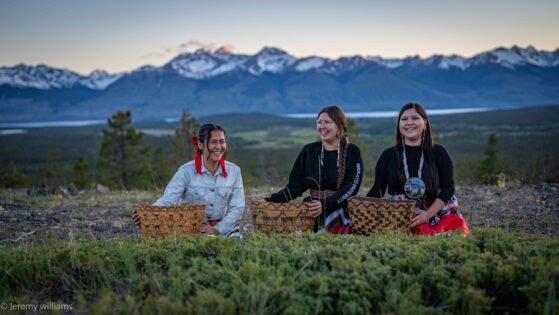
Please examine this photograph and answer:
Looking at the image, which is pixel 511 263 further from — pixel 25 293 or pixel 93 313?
pixel 25 293

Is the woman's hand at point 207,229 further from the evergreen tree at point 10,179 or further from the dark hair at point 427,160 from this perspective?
the evergreen tree at point 10,179

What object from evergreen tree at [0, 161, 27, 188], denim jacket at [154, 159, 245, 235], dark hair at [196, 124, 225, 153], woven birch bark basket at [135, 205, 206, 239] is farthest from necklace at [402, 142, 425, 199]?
evergreen tree at [0, 161, 27, 188]

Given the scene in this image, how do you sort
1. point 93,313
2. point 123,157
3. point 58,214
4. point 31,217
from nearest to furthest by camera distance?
point 93,313 → point 31,217 → point 58,214 → point 123,157

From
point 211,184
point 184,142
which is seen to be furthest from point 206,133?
point 184,142

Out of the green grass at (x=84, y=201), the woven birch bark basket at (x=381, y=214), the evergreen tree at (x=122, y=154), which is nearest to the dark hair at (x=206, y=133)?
the woven birch bark basket at (x=381, y=214)

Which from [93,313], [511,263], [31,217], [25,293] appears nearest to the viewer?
[93,313]

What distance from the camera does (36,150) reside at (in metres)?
92.9

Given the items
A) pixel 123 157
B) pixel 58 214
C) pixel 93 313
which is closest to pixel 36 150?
pixel 123 157

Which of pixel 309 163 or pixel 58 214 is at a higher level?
pixel 309 163

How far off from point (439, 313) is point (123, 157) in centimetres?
3660

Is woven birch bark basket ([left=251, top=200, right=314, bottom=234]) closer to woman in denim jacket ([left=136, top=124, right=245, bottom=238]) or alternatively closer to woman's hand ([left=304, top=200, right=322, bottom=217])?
woman's hand ([left=304, top=200, right=322, bottom=217])

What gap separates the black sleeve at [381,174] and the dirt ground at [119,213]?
119 centimetres

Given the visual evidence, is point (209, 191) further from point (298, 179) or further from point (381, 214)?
point (381, 214)

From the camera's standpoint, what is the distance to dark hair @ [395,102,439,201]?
5445 mm
